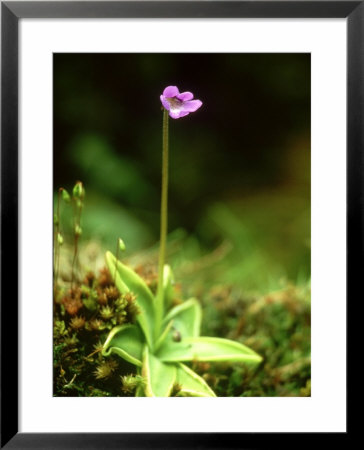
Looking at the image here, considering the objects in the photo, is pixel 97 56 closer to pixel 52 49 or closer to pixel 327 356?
pixel 52 49

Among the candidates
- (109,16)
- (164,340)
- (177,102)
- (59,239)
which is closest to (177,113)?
(177,102)

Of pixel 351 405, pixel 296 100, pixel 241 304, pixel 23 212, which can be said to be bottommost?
pixel 351 405

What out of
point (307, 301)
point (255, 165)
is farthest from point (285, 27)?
point (307, 301)

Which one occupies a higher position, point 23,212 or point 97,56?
point 97,56

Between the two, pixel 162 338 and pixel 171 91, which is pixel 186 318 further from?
pixel 171 91

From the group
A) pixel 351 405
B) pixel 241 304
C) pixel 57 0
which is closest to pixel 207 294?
pixel 241 304

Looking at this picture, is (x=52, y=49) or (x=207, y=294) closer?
(x=52, y=49)

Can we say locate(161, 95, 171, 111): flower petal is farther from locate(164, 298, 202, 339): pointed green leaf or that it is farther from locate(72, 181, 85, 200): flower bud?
locate(164, 298, 202, 339): pointed green leaf
